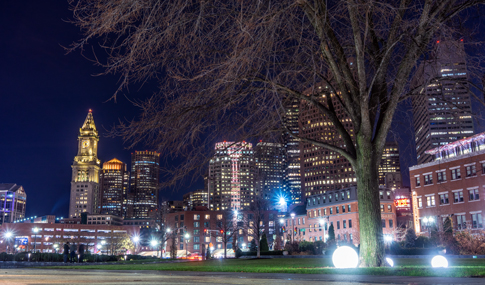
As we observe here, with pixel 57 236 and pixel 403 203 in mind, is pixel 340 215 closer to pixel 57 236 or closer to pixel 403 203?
pixel 403 203

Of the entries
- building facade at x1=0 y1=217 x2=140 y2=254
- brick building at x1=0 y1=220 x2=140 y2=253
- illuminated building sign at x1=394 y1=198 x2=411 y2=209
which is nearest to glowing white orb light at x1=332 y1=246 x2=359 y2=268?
illuminated building sign at x1=394 y1=198 x2=411 y2=209

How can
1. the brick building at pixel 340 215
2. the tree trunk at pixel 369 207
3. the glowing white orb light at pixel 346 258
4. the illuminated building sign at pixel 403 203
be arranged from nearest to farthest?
the tree trunk at pixel 369 207, the glowing white orb light at pixel 346 258, the illuminated building sign at pixel 403 203, the brick building at pixel 340 215

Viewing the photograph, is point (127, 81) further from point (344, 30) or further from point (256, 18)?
point (344, 30)

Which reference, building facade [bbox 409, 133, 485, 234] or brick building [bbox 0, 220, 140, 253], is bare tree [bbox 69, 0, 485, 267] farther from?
brick building [bbox 0, 220, 140, 253]

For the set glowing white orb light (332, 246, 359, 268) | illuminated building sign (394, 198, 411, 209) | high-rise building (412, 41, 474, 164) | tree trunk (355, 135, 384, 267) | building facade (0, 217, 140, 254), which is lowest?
building facade (0, 217, 140, 254)

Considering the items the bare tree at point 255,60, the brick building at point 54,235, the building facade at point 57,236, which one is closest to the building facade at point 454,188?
the bare tree at point 255,60

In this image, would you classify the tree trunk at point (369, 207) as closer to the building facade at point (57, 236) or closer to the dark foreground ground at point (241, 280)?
the dark foreground ground at point (241, 280)

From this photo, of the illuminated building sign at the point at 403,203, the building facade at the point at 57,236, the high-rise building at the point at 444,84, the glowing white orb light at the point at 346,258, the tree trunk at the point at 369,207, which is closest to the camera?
the tree trunk at the point at 369,207

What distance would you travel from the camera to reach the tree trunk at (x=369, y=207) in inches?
452

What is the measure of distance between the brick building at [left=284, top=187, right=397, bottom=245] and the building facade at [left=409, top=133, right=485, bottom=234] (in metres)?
15.4

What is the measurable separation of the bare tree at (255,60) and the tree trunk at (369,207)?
0.10ft

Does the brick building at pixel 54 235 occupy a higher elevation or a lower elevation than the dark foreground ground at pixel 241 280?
lower

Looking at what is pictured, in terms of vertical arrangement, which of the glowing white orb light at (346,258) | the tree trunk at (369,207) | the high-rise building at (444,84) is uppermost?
the high-rise building at (444,84)

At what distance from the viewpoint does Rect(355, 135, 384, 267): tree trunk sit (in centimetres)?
1147
